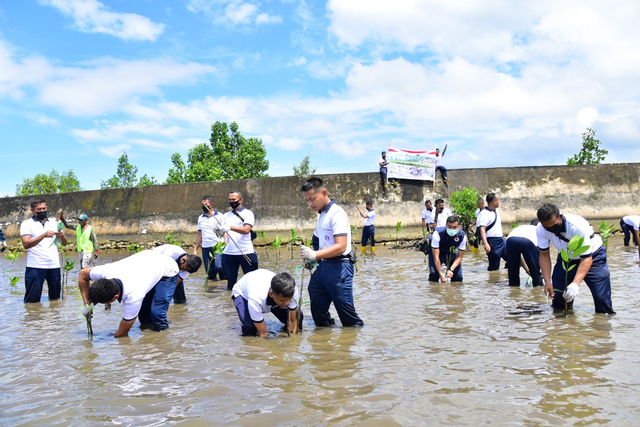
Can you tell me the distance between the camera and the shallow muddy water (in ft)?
11.4

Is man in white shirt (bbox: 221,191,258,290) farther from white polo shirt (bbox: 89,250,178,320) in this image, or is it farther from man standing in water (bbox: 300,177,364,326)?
man standing in water (bbox: 300,177,364,326)

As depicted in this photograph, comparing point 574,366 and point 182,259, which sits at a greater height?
point 182,259

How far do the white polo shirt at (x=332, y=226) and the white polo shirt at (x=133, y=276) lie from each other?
1.95 meters

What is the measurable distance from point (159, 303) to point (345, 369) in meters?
2.69

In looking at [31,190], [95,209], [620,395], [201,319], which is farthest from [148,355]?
[31,190]

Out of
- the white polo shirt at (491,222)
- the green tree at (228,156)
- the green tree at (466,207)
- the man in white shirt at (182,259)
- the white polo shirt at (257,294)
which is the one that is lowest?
the white polo shirt at (257,294)

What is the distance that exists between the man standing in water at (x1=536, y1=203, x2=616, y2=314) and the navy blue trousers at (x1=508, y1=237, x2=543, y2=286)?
1.83 meters

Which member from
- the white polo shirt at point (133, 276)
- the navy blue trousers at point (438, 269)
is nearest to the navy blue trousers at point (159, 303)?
the white polo shirt at point (133, 276)

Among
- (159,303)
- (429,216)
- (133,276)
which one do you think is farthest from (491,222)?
(133,276)

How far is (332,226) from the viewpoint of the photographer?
18.0 ft

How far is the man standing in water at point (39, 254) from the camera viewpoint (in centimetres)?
792

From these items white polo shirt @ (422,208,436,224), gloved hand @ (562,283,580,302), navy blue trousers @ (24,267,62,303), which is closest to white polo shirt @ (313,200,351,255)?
gloved hand @ (562,283,580,302)

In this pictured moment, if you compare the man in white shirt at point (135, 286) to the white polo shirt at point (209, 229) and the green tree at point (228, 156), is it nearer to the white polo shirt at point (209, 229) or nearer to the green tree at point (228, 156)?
the white polo shirt at point (209, 229)

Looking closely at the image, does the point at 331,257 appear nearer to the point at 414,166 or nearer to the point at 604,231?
the point at 604,231
